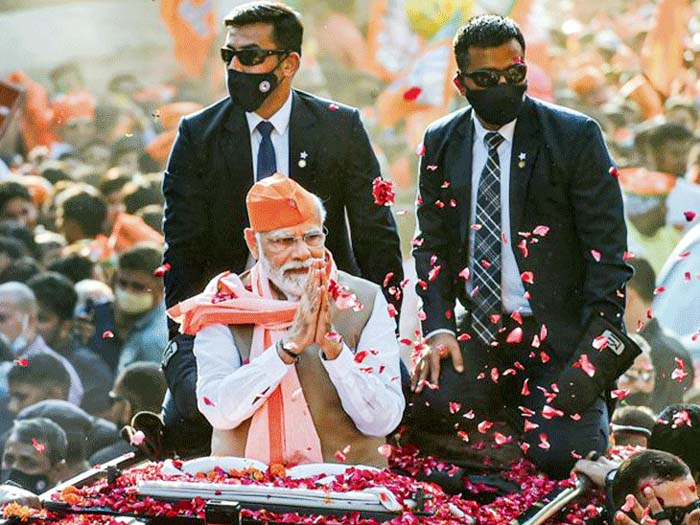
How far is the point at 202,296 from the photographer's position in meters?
8.10

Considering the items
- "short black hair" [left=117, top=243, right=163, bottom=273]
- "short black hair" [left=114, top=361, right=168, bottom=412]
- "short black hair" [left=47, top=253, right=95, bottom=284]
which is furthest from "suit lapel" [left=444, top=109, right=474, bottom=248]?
"short black hair" [left=47, top=253, right=95, bottom=284]

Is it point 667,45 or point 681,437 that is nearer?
point 681,437

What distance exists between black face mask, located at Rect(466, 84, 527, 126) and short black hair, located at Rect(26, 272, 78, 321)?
183 inches

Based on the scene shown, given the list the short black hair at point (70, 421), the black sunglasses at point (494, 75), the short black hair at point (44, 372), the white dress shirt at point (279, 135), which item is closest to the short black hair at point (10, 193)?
the short black hair at point (44, 372)

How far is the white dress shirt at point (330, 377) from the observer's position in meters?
7.74

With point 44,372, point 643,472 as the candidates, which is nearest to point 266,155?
point 643,472

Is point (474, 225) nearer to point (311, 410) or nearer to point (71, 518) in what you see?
point (311, 410)

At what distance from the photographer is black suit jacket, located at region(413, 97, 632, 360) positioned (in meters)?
8.46

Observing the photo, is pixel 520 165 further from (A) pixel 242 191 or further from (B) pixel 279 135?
(A) pixel 242 191

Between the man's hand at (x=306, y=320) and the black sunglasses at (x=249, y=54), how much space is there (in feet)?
3.84

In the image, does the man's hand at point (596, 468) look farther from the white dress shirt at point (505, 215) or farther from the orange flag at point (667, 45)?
the orange flag at point (667, 45)

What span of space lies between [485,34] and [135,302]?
4.52m

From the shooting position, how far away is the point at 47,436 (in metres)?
10.6

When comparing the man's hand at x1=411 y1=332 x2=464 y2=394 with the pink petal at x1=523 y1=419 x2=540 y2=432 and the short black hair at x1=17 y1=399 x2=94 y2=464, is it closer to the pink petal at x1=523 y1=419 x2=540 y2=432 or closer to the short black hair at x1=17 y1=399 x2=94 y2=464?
the pink petal at x1=523 y1=419 x2=540 y2=432
